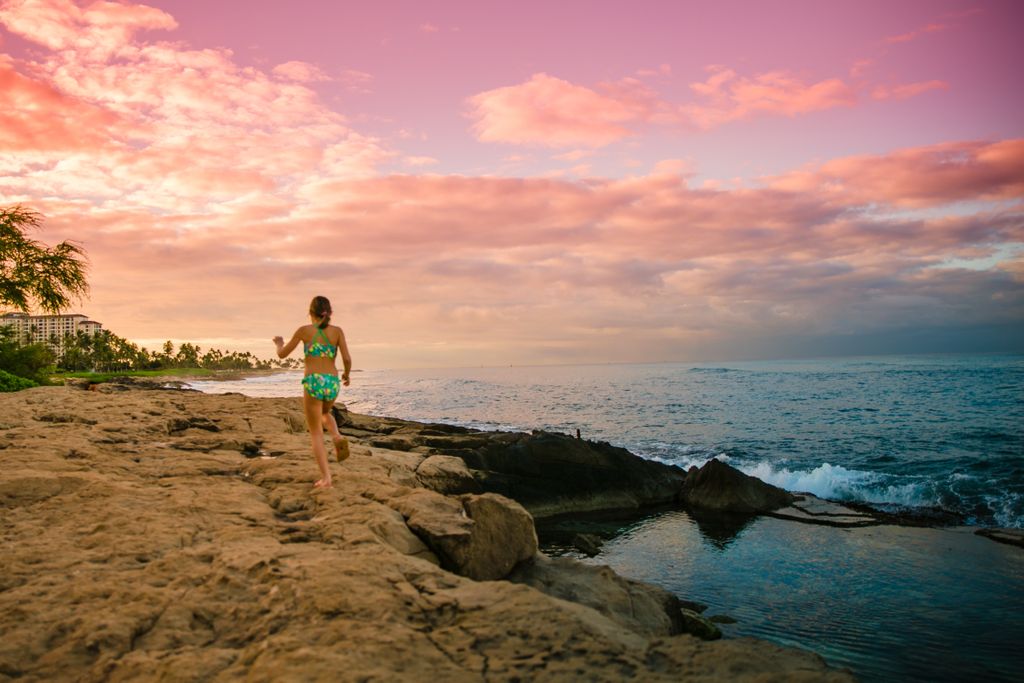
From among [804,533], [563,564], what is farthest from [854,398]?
[563,564]

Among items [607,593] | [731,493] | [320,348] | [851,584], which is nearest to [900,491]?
[731,493]

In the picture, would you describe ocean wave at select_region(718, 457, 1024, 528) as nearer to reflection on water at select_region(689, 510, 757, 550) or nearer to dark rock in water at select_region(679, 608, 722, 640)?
reflection on water at select_region(689, 510, 757, 550)

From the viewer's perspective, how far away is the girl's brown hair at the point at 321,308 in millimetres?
7983

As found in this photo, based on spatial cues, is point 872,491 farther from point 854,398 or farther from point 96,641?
point 854,398

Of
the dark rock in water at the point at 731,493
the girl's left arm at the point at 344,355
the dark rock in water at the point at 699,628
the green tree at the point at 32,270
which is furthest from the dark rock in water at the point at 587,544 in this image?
the green tree at the point at 32,270

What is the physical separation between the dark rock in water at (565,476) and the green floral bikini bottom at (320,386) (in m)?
9.01

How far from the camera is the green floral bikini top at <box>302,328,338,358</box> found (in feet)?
26.2

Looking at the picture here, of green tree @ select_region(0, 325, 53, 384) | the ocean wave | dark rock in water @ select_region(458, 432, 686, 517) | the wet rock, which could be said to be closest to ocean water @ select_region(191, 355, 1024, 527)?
the ocean wave

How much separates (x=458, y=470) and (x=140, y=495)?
7.54 m

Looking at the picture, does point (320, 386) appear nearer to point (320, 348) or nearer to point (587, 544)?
point (320, 348)

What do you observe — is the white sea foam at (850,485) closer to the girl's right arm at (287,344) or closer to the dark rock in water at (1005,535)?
the dark rock in water at (1005,535)

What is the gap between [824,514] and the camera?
1605 centimetres

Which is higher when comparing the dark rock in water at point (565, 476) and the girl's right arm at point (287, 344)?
the girl's right arm at point (287, 344)

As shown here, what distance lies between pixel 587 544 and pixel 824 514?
288 inches
